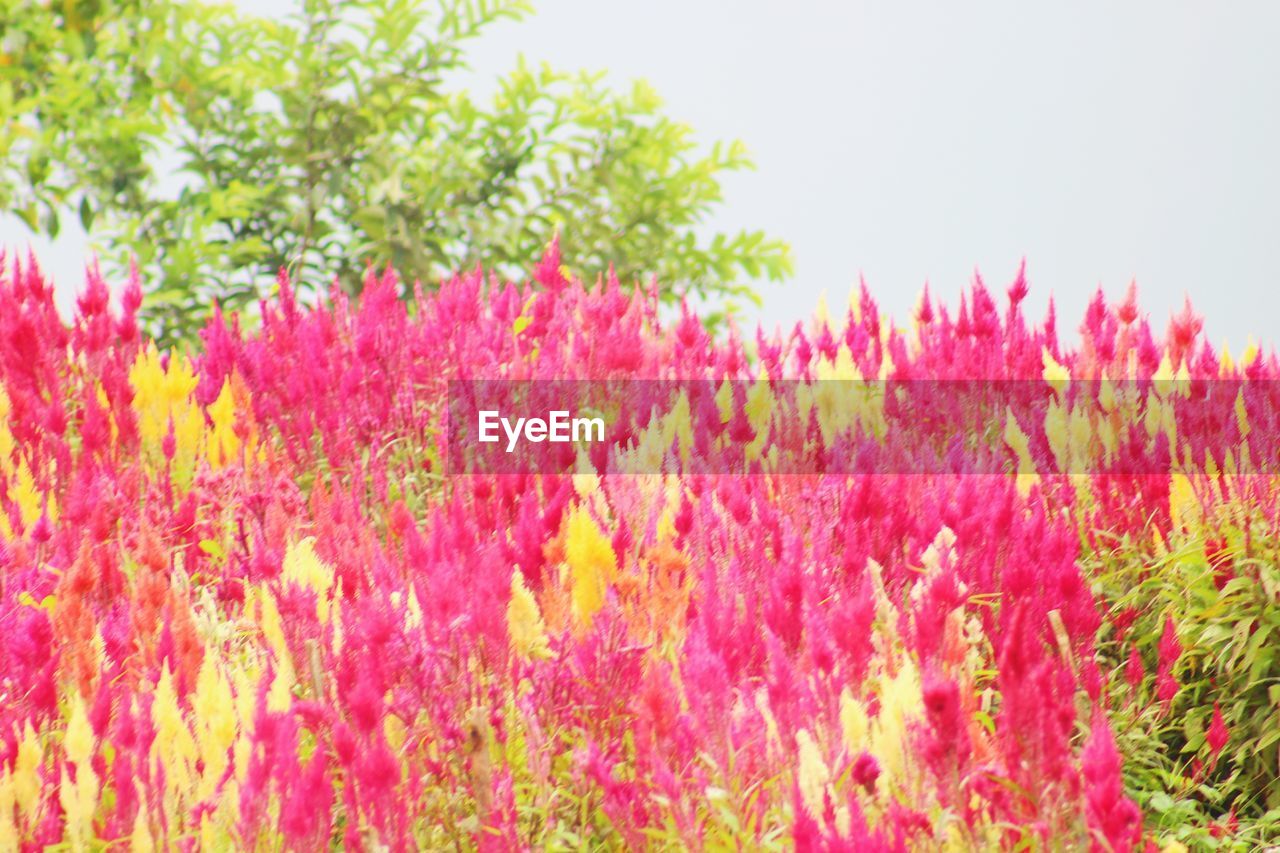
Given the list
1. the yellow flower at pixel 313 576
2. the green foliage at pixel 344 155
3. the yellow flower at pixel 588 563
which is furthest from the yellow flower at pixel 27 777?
the green foliage at pixel 344 155

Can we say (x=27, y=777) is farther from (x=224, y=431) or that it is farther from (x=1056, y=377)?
(x=1056, y=377)

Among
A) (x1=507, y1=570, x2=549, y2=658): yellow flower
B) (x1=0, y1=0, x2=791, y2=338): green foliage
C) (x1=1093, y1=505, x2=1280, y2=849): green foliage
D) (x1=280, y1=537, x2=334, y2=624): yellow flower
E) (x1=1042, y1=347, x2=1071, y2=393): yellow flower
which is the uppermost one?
(x1=0, y1=0, x2=791, y2=338): green foliage

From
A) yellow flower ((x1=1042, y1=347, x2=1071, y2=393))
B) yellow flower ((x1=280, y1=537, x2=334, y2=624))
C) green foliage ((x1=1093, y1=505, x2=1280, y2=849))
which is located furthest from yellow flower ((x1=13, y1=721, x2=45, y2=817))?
yellow flower ((x1=1042, y1=347, x2=1071, y2=393))

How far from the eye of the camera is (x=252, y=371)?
4945 millimetres

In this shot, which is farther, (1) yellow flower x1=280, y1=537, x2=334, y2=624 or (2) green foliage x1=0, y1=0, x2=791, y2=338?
(2) green foliage x1=0, y1=0, x2=791, y2=338

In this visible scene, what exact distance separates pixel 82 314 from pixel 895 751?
4.05 metres

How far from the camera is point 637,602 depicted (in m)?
3.01

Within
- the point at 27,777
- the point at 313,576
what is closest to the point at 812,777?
the point at 313,576

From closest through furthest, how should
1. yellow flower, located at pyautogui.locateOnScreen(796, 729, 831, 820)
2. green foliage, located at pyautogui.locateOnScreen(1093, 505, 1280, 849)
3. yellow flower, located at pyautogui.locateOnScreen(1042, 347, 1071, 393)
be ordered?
yellow flower, located at pyautogui.locateOnScreen(796, 729, 831, 820)
green foliage, located at pyautogui.locateOnScreen(1093, 505, 1280, 849)
yellow flower, located at pyautogui.locateOnScreen(1042, 347, 1071, 393)

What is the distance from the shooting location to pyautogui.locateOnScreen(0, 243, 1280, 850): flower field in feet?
7.65

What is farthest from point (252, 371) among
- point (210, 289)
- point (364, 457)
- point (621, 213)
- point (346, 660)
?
point (621, 213)

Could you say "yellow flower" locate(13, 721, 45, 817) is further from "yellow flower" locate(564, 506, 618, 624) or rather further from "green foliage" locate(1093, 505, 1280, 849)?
"green foliage" locate(1093, 505, 1280, 849)

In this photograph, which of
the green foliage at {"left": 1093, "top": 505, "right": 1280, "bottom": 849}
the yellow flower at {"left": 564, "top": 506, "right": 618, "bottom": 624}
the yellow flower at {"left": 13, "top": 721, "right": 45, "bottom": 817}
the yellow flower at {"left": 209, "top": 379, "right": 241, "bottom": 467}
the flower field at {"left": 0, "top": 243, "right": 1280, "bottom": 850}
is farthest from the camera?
the yellow flower at {"left": 209, "top": 379, "right": 241, "bottom": 467}

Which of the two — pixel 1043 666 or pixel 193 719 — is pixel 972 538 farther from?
pixel 193 719
